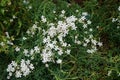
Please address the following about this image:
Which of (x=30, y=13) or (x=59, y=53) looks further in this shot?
(x=30, y=13)

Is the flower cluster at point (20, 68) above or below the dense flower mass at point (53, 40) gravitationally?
below

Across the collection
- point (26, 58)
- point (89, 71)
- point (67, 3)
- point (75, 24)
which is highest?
point (67, 3)

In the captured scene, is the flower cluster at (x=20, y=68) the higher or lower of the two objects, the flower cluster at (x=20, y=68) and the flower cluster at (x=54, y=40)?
the lower

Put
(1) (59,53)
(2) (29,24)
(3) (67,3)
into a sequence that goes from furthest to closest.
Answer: (3) (67,3) → (2) (29,24) → (1) (59,53)

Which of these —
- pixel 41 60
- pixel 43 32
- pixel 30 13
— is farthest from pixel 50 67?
pixel 30 13

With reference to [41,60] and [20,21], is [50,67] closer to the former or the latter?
[41,60]

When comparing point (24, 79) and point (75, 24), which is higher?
point (75, 24)

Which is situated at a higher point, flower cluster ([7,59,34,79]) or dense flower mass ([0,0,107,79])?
dense flower mass ([0,0,107,79])
